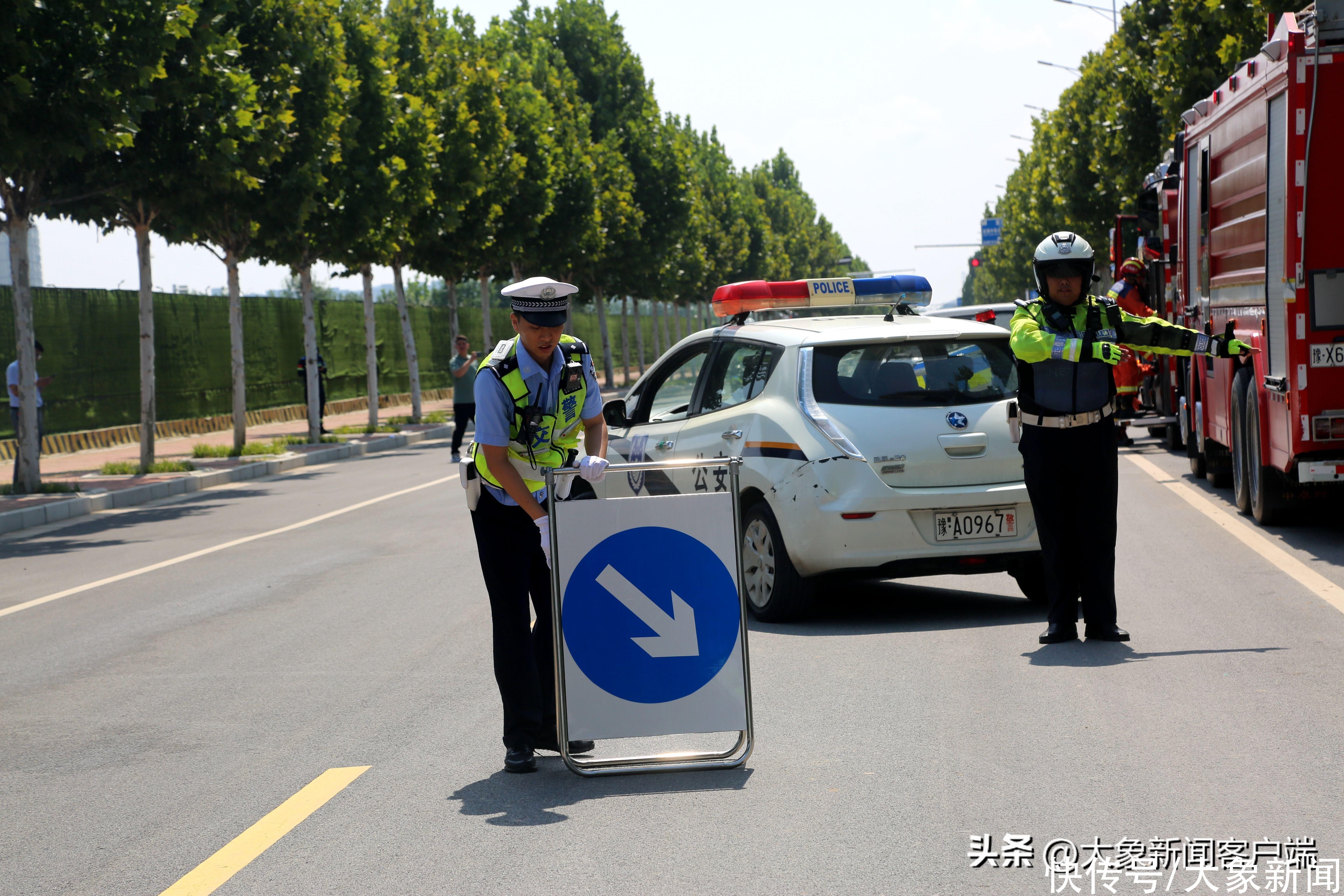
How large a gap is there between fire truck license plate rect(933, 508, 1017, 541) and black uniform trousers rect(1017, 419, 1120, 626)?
546mm

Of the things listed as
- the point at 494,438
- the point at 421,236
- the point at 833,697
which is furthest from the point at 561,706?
the point at 421,236

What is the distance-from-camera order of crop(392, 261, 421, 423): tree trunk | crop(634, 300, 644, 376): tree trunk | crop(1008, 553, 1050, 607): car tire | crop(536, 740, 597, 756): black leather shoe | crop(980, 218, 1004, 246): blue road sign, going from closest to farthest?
crop(536, 740, 597, 756): black leather shoe → crop(1008, 553, 1050, 607): car tire → crop(392, 261, 421, 423): tree trunk → crop(634, 300, 644, 376): tree trunk → crop(980, 218, 1004, 246): blue road sign

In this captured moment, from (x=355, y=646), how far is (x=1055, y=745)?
4075mm

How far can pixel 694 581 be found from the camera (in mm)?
5434

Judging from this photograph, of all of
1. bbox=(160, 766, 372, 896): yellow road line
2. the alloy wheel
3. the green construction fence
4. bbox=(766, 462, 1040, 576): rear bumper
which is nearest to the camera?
bbox=(160, 766, 372, 896): yellow road line

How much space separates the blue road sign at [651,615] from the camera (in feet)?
17.6

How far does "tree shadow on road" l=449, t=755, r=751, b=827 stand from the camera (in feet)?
16.3

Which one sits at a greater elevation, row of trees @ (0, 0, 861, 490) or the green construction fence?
row of trees @ (0, 0, 861, 490)

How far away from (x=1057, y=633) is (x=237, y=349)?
68.5 feet

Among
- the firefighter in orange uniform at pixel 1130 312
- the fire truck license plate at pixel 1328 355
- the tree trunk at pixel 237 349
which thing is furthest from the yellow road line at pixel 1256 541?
the tree trunk at pixel 237 349

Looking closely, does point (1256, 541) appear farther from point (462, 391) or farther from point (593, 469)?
point (462, 391)

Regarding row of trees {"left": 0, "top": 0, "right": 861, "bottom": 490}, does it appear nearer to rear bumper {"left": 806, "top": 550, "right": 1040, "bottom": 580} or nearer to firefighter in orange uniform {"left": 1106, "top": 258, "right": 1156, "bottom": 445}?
firefighter in orange uniform {"left": 1106, "top": 258, "right": 1156, "bottom": 445}

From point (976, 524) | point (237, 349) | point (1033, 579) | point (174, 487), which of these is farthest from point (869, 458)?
point (237, 349)

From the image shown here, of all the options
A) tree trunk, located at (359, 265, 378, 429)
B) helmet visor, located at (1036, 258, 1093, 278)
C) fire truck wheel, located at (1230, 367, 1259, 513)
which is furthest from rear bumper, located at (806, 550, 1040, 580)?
tree trunk, located at (359, 265, 378, 429)
